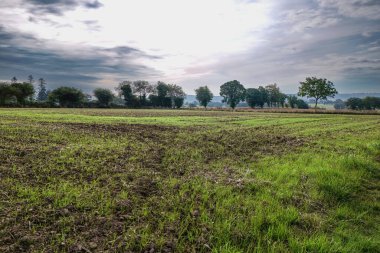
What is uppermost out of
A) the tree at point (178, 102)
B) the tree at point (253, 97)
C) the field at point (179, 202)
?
the tree at point (253, 97)

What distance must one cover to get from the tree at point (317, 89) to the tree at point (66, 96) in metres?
110

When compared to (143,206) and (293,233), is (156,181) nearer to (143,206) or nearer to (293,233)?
(143,206)

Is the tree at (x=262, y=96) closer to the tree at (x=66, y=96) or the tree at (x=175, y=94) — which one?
the tree at (x=175, y=94)

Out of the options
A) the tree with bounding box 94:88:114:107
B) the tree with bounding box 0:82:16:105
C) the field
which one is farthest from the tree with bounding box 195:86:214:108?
the field

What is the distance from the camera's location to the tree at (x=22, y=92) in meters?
103

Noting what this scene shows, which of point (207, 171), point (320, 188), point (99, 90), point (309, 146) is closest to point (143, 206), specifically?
point (207, 171)

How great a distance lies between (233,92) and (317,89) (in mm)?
62644

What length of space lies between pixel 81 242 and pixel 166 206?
2.39 meters

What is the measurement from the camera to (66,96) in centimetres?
12162

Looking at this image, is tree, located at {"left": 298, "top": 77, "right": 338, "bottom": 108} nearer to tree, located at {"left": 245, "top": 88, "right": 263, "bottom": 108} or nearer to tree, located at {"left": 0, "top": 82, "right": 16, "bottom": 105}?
tree, located at {"left": 245, "top": 88, "right": 263, "bottom": 108}

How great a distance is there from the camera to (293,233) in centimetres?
591

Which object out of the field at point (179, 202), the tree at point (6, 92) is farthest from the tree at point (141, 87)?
the field at point (179, 202)

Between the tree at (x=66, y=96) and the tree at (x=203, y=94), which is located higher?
the tree at (x=203, y=94)

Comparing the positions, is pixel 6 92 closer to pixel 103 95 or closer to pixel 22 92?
pixel 22 92
